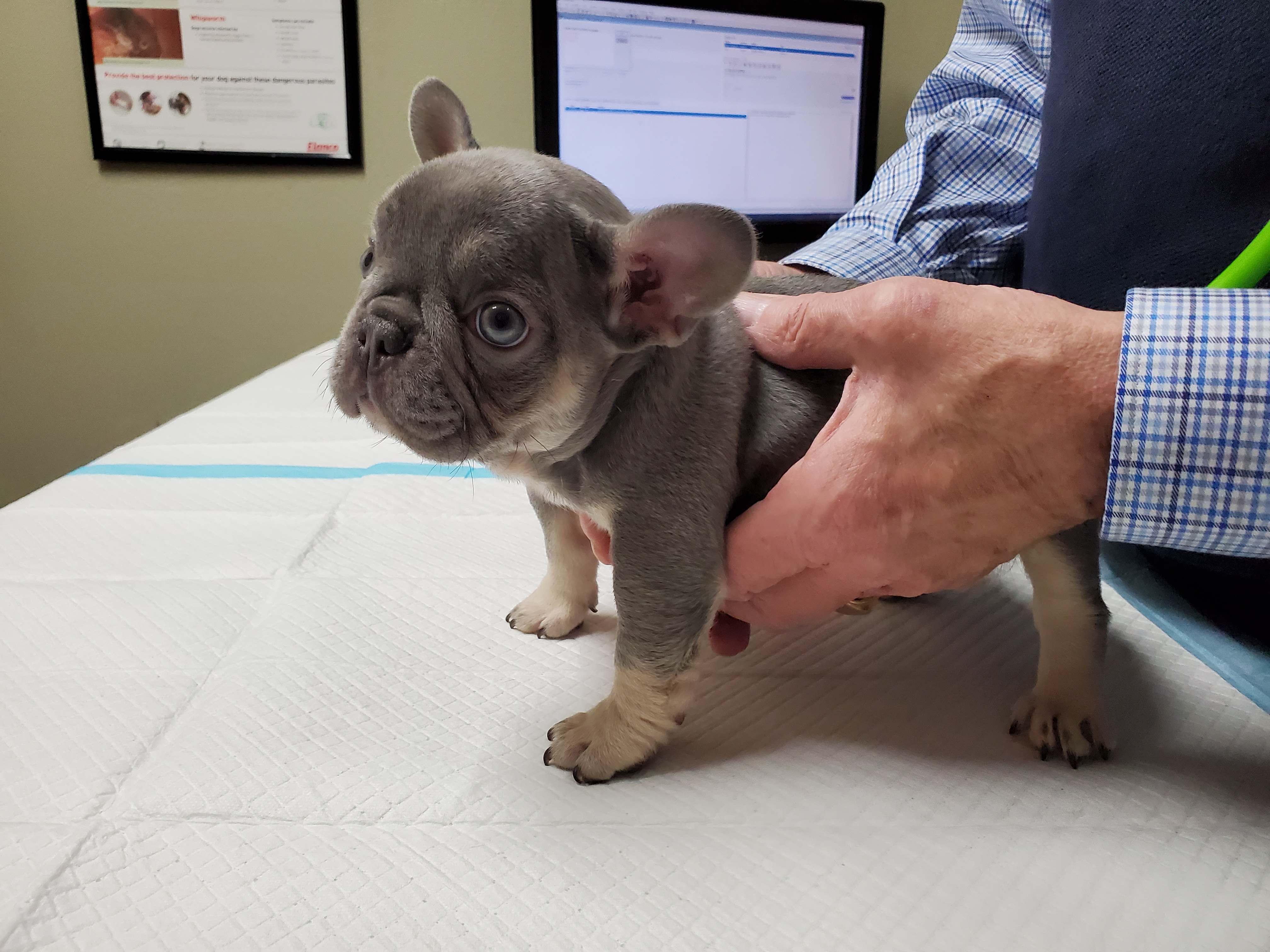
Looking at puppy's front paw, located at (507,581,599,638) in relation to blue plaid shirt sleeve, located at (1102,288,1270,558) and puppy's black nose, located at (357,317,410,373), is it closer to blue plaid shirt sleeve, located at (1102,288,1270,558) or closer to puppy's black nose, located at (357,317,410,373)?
puppy's black nose, located at (357,317,410,373)

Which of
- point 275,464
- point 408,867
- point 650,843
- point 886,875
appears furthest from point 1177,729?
point 275,464

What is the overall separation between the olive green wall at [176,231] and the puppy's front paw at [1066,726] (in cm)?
278

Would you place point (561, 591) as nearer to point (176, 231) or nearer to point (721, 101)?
point (721, 101)

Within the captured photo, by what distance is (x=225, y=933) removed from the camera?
0.76 m

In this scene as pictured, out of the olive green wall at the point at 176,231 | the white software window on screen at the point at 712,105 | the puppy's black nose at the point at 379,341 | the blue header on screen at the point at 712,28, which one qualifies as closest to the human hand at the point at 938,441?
the puppy's black nose at the point at 379,341

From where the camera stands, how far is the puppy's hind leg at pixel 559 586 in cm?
133

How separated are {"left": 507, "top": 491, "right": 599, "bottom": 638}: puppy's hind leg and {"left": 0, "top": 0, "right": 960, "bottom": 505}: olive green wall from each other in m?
2.32

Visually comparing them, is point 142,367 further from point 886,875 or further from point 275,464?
point 886,875

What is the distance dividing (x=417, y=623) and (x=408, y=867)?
0.52 meters

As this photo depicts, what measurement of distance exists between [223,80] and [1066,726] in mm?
3386

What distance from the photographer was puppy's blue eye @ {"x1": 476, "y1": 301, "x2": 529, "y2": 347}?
2.87 feet

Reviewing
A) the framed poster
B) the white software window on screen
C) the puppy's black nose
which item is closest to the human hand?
the puppy's black nose

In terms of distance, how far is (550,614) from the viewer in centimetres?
133

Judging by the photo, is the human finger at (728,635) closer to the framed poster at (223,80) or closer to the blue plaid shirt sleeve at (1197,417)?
the blue plaid shirt sleeve at (1197,417)
